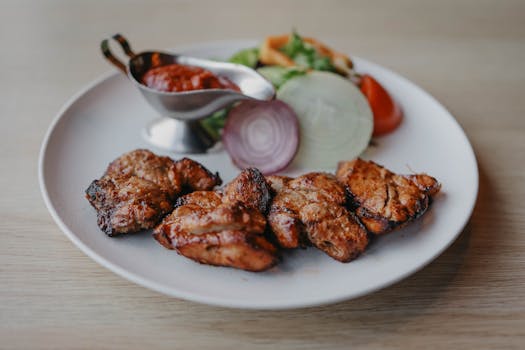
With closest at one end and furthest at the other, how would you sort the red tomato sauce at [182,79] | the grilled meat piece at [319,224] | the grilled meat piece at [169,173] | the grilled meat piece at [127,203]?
the grilled meat piece at [319,224]
the grilled meat piece at [127,203]
the grilled meat piece at [169,173]
the red tomato sauce at [182,79]

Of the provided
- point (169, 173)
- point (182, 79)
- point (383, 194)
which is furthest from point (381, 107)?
point (169, 173)

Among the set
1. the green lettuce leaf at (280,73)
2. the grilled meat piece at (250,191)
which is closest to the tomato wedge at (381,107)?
the green lettuce leaf at (280,73)

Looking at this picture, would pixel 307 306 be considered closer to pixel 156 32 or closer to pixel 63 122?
pixel 63 122

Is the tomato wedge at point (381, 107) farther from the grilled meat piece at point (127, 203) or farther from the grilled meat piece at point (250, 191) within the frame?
the grilled meat piece at point (127, 203)

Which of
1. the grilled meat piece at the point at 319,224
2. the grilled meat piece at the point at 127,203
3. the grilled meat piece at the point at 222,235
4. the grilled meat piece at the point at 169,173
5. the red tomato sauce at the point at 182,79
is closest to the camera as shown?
the grilled meat piece at the point at 222,235

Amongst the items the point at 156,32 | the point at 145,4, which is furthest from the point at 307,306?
the point at 145,4
